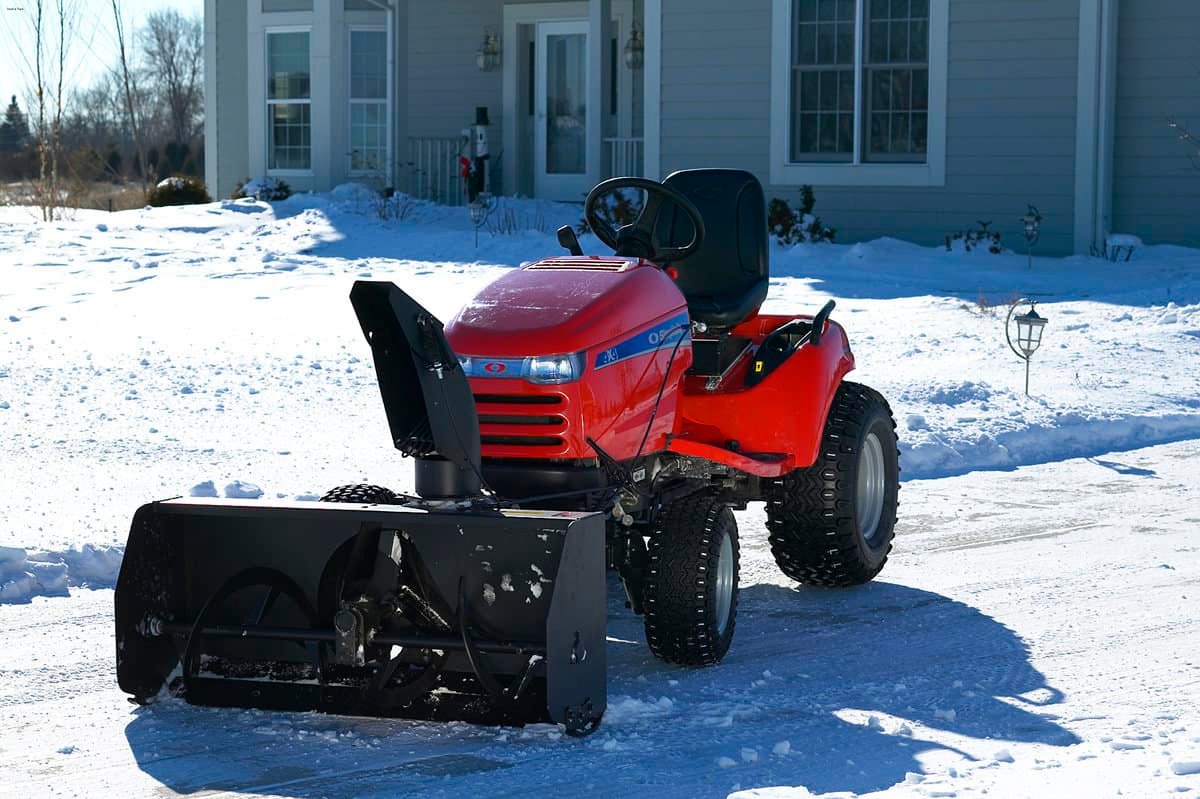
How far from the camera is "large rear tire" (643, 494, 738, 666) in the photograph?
551 centimetres

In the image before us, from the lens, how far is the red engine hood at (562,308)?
5426 millimetres

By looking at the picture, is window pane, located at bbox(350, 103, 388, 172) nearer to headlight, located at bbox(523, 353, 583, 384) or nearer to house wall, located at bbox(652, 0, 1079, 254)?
house wall, located at bbox(652, 0, 1079, 254)

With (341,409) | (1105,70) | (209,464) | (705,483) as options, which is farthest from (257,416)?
(1105,70)

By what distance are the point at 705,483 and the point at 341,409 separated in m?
4.25

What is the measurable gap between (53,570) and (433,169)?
16383 mm

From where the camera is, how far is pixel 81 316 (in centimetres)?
1397

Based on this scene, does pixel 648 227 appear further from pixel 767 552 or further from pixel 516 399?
pixel 767 552

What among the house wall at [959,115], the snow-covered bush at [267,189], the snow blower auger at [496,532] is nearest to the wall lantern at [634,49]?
the house wall at [959,115]

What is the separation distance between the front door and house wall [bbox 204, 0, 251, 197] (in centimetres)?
472

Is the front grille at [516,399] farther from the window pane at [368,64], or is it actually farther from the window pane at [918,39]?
the window pane at [368,64]

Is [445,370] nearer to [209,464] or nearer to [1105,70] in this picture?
[209,464]

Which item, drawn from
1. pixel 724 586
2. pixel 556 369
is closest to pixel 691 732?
pixel 724 586

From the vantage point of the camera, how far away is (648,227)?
655 cm

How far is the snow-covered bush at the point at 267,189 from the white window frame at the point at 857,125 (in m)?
7.09
